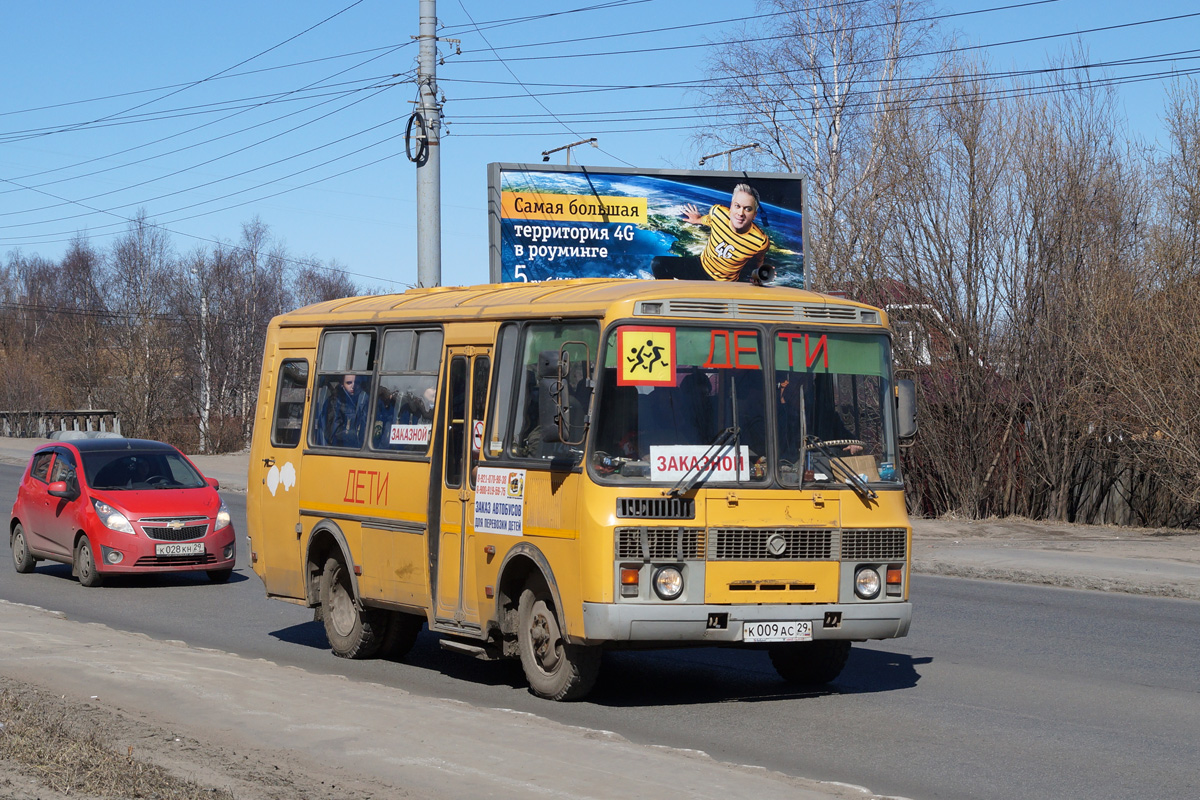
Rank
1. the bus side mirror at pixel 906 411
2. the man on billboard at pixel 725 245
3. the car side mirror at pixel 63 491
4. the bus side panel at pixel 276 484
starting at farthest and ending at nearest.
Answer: the man on billboard at pixel 725 245 < the car side mirror at pixel 63 491 < the bus side panel at pixel 276 484 < the bus side mirror at pixel 906 411

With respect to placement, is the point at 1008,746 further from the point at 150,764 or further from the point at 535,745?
the point at 150,764

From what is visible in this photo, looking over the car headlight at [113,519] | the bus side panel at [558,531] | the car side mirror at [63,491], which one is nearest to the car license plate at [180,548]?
the car headlight at [113,519]

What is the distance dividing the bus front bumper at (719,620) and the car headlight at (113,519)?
962 cm

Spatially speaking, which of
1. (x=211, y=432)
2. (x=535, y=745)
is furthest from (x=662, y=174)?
(x=211, y=432)

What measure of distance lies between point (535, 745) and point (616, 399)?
7.88ft

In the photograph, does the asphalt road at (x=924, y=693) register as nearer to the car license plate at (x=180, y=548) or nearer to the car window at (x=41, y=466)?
the car license plate at (x=180, y=548)

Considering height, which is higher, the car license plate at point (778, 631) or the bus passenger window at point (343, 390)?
the bus passenger window at point (343, 390)

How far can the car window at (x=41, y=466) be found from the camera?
18.6 meters

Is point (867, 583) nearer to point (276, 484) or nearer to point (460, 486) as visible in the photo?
point (460, 486)

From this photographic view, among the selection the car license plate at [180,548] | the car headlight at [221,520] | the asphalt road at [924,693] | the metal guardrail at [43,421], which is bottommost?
the asphalt road at [924,693]

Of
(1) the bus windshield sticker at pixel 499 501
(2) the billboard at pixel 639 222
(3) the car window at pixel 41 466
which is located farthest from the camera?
(2) the billboard at pixel 639 222

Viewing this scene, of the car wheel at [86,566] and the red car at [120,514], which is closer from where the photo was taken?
the red car at [120,514]

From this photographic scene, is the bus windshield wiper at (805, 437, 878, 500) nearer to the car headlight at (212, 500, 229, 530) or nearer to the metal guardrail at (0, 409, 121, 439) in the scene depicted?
the car headlight at (212, 500, 229, 530)

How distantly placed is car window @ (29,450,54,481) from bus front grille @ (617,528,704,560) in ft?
40.0
